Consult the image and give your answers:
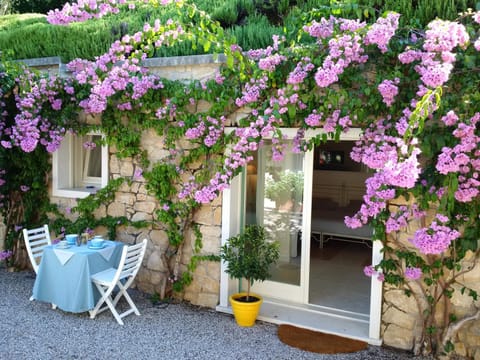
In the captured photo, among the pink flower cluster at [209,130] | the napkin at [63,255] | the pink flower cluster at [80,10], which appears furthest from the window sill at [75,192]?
the pink flower cluster at [80,10]

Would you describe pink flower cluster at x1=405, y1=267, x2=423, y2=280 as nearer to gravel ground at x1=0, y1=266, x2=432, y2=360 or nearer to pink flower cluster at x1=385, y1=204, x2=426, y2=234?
pink flower cluster at x1=385, y1=204, x2=426, y2=234

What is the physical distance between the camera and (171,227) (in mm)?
5734

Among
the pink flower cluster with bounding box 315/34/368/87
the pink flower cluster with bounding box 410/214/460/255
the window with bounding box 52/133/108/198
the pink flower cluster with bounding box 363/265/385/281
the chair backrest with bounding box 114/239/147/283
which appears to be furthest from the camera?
the window with bounding box 52/133/108/198

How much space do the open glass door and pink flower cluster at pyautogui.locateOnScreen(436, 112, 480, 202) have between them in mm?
1904

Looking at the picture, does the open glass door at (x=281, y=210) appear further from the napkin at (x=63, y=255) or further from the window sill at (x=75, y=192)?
the window sill at (x=75, y=192)

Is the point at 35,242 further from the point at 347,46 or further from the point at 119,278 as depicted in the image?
the point at 347,46

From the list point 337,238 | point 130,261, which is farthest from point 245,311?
point 337,238

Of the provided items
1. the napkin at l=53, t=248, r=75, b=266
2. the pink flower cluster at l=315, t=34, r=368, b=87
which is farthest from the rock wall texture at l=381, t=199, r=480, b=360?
the napkin at l=53, t=248, r=75, b=266

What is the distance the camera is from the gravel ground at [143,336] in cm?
441

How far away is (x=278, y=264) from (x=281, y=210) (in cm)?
67

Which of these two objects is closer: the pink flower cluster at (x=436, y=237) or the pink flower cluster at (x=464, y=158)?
the pink flower cluster at (x=464, y=158)

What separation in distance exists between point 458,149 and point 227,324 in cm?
305

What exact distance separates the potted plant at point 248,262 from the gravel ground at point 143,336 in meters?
0.19

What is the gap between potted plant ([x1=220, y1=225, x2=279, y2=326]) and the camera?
195 inches
